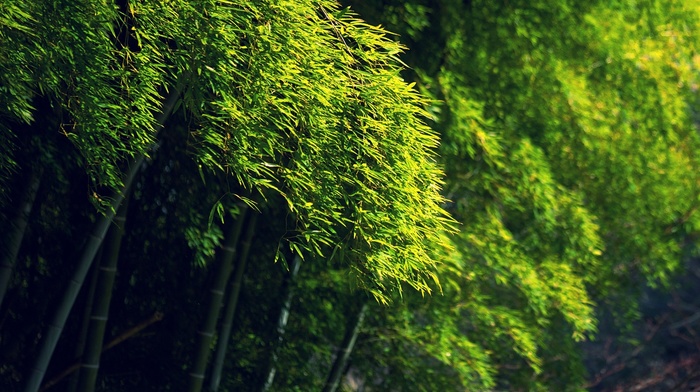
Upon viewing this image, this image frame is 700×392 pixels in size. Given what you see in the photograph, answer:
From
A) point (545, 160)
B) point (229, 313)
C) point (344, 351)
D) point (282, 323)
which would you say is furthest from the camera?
point (545, 160)

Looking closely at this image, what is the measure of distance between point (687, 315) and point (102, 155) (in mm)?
10947

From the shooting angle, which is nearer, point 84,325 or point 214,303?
point 84,325

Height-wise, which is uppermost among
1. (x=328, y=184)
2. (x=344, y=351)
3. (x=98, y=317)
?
(x=328, y=184)

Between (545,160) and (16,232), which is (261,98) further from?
(545,160)

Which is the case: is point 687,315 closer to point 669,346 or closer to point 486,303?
point 669,346

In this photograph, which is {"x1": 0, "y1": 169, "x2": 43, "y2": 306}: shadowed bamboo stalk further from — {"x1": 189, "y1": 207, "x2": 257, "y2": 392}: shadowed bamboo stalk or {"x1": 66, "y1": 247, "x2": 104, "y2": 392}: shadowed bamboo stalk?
{"x1": 189, "y1": 207, "x2": 257, "y2": 392}: shadowed bamboo stalk

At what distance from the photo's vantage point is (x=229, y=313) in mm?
6090

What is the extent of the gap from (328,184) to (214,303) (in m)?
1.95

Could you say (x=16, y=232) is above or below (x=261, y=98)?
below

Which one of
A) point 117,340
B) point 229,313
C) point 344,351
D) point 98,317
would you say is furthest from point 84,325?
point 344,351

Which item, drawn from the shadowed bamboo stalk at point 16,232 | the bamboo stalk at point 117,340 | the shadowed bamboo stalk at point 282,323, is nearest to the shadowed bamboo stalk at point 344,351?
the shadowed bamboo stalk at point 282,323

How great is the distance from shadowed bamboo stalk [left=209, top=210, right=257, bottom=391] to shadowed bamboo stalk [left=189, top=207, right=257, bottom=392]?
0.29m

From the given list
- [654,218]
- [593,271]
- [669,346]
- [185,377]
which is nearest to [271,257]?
[185,377]

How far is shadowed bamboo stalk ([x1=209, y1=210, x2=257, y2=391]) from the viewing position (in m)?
6.09
